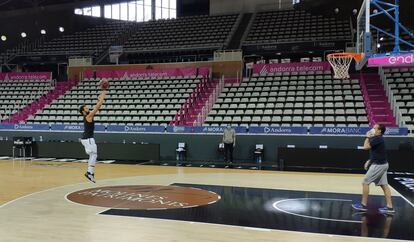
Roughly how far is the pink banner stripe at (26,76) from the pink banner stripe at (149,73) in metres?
2.83

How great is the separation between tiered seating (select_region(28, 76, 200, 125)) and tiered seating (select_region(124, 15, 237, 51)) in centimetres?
419

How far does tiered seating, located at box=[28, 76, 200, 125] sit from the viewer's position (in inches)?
811

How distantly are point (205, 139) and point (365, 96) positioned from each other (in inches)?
308

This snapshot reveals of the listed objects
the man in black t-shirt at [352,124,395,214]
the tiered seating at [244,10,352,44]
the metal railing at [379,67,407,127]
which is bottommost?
the man in black t-shirt at [352,124,395,214]

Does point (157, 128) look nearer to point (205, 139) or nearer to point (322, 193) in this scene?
point (205, 139)

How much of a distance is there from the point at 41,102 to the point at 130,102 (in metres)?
6.54

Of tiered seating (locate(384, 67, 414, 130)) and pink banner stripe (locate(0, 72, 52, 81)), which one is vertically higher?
pink banner stripe (locate(0, 72, 52, 81))

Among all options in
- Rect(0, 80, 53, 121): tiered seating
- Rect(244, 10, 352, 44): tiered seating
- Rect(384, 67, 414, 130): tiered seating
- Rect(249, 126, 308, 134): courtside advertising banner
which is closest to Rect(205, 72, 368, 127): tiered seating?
Rect(249, 126, 308, 134): courtside advertising banner

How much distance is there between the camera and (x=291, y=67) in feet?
75.3

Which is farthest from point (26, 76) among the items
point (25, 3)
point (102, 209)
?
point (102, 209)

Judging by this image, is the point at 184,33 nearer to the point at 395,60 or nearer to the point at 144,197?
the point at 395,60

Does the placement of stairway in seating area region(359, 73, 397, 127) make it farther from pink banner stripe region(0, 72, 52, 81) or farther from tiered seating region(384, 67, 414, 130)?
pink banner stripe region(0, 72, 52, 81)

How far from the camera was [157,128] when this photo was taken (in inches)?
737

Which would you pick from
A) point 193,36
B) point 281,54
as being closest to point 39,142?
point 193,36
